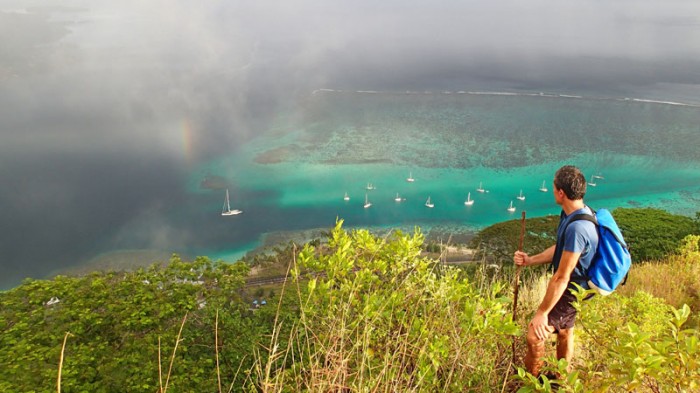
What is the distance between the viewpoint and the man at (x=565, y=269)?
3.25 m

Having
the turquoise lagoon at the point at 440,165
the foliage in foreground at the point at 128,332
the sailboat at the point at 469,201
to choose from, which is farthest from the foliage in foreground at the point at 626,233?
the sailboat at the point at 469,201

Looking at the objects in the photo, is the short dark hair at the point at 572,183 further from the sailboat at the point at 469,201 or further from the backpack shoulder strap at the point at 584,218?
the sailboat at the point at 469,201

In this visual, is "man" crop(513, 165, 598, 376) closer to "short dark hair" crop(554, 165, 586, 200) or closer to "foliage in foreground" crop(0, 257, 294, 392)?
"short dark hair" crop(554, 165, 586, 200)

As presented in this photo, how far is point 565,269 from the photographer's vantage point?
3.24m

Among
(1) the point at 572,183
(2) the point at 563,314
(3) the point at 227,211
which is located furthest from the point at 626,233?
(3) the point at 227,211

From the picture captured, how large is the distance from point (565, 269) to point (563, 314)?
1.73 ft

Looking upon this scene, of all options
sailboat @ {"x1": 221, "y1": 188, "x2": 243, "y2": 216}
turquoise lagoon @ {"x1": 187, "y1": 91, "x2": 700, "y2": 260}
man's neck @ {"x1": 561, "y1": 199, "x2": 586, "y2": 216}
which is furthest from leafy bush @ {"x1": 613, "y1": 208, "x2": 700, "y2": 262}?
sailboat @ {"x1": 221, "y1": 188, "x2": 243, "y2": 216}

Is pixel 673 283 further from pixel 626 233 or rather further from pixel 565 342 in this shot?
pixel 626 233

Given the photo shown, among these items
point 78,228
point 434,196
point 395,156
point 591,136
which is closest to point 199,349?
point 434,196

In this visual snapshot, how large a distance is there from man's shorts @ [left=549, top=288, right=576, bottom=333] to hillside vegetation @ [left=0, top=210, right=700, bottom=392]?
0.75 feet

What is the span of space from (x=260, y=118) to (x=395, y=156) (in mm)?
50123

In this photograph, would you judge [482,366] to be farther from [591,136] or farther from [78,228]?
[591,136]

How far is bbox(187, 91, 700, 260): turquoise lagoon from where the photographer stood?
56531mm

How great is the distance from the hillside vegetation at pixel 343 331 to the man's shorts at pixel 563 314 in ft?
0.75
